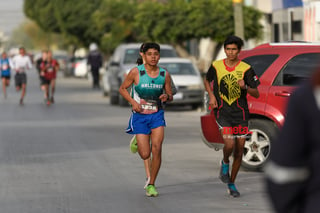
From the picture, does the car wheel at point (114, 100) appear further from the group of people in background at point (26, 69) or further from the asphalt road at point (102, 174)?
the asphalt road at point (102, 174)

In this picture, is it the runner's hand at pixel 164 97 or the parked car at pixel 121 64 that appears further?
the parked car at pixel 121 64

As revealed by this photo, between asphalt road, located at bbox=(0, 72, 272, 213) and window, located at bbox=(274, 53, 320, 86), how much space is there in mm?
1192

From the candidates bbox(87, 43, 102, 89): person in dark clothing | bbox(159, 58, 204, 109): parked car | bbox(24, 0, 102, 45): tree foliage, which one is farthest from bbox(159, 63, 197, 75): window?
bbox(24, 0, 102, 45): tree foliage

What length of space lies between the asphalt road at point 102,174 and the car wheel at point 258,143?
16 centimetres

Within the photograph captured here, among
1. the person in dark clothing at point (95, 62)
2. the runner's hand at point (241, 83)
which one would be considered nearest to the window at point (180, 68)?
the person in dark clothing at point (95, 62)

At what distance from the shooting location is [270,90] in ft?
36.6

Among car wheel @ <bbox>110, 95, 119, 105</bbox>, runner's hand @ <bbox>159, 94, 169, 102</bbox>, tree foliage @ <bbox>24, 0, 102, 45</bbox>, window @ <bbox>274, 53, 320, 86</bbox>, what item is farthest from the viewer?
tree foliage @ <bbox>24, 0, 102, 45</bbox>

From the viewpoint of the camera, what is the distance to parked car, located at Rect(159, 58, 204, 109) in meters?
23.9

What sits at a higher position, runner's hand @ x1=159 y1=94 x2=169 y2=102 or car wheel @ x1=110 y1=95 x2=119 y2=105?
runner's hand @ x1=159 y1=94 x2=169 y2=102

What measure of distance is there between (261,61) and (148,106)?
247cm

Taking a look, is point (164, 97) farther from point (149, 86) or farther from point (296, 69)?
point (296, 69)

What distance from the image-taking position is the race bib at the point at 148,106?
9422mm

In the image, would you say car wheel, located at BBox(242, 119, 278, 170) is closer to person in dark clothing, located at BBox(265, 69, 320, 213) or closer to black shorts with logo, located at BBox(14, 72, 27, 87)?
person in dark clothing, located at BBox(265, 69, 320, 213)

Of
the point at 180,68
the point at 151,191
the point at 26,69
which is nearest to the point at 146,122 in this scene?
the point at 151,191
